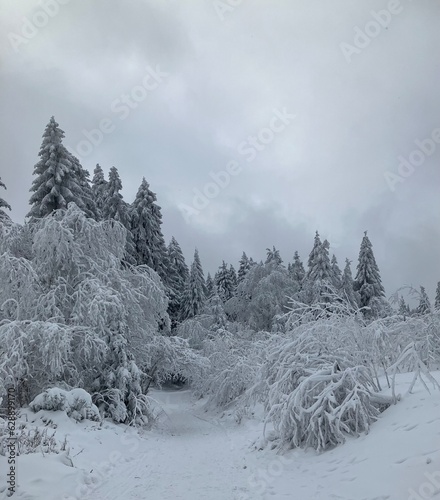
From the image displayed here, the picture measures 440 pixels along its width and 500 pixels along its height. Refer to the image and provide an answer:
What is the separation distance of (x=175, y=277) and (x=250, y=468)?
28859 millimetres

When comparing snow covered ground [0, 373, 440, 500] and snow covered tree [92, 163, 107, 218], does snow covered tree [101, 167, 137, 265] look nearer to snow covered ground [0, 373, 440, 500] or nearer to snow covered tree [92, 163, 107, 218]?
snow covered tree [92, 163, 107, 218]

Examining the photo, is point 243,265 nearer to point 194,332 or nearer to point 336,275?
point 336,275

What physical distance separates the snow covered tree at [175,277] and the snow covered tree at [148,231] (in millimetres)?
1651

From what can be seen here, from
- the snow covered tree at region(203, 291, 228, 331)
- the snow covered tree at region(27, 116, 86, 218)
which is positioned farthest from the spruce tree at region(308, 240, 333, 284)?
the snow covered tree at region(27, 116, 86, 218)

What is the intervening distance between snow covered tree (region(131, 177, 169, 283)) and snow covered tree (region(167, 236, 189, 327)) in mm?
1651

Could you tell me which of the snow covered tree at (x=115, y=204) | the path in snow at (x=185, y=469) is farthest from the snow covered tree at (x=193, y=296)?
the path in snow at (x=185, y=469)

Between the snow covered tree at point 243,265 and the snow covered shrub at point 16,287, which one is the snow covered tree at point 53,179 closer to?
the snow covered shrub at point 16,287

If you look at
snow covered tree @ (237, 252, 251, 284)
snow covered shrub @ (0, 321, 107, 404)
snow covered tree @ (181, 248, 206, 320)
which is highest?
snow covered tree @ (237, 252, 251, 284)

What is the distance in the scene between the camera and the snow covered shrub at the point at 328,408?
7762mm

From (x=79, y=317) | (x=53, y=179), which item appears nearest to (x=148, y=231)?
(x=53, y=179)

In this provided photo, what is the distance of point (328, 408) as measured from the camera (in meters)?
8.02

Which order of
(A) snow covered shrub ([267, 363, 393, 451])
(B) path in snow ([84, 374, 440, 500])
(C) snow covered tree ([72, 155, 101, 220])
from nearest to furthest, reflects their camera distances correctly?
(B) path in snow ([84, 374, 440, 500])
(A) snow covered shrub ([267, 363, 393, 451])
(C) snow covered tree ([72, 155, 101, 220])

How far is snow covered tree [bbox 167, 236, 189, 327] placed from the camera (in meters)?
34.2

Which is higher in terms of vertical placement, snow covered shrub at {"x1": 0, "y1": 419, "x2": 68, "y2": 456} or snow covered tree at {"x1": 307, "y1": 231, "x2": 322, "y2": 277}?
snow covered tree at {"x1": 307, "y1": 231, "x2": 322, "y2": 277}
